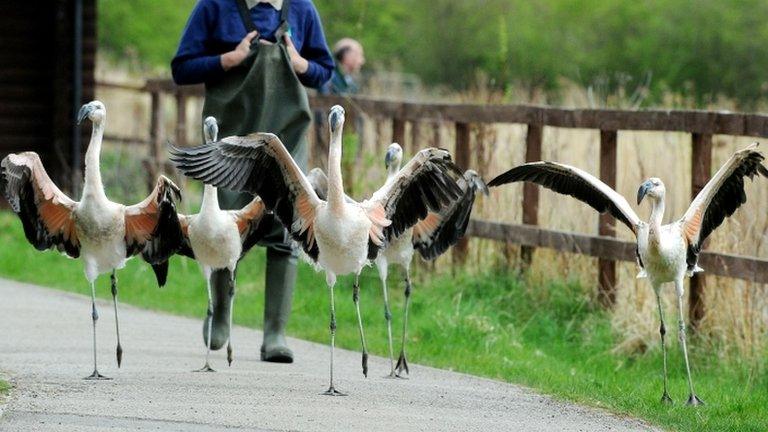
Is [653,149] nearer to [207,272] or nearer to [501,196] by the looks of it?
[501,196]

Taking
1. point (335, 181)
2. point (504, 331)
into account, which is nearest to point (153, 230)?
point (335, 181)

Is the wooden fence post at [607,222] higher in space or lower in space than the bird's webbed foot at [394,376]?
higher

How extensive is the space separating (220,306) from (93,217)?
139 cm

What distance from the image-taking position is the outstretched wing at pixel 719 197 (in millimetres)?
8852

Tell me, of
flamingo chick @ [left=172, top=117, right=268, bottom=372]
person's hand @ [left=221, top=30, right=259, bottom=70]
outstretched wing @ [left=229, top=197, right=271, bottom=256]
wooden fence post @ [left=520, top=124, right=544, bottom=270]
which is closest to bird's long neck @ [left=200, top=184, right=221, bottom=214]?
flamingo chick @ [left=172, top=117, right=268, bottom=372]

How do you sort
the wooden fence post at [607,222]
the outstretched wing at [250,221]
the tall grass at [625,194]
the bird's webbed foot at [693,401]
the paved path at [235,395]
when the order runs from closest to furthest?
the paved path at [235,395] < the bird's webbed foot at [693,401] < the outstretched wing at [250,221] < the tall grass at [625,194] < the wooden fence post at [607,222]

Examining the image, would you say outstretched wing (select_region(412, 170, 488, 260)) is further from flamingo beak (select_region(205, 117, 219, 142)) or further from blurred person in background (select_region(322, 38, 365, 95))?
blurred person in background (select_region(322, 38, 365, 95))

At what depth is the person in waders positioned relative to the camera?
968 centimetres

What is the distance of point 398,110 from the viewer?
14.5 metres

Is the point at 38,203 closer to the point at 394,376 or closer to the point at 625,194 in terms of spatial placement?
the point at 394,376

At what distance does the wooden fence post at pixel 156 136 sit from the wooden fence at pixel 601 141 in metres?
3.93

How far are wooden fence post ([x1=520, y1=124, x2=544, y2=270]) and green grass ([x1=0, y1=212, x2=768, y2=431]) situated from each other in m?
0.46

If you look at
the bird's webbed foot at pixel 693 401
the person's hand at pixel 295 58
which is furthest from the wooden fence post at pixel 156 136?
the bird's webbed foot at pixel 693 401

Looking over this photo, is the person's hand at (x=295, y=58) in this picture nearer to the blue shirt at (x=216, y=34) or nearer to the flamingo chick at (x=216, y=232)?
the blue shirt at (x=216, y=34)
